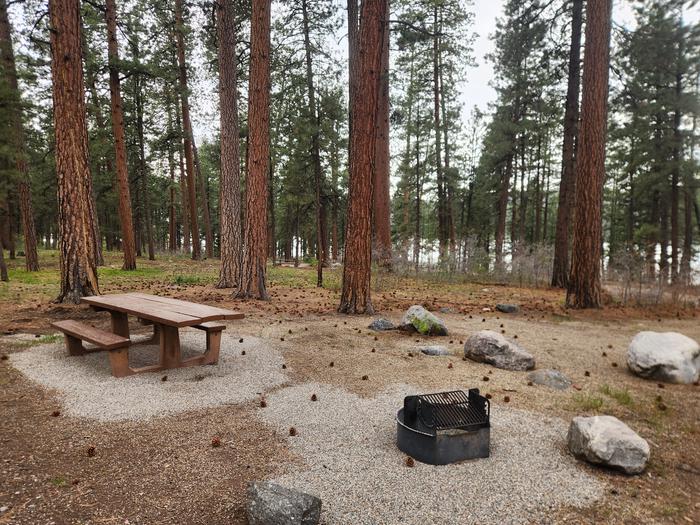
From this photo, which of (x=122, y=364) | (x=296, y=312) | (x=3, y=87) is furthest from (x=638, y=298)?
(x=3, y=87)

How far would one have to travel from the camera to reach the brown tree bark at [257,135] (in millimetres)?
8688

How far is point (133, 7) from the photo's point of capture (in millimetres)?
14250

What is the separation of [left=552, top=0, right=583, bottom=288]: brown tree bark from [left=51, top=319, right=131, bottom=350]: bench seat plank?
42.9ft

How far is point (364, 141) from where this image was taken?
25.2 feet

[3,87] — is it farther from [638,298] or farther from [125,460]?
[638,298]

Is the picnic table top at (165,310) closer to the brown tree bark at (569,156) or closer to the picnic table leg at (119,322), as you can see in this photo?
the picnic table leg at (119,322)

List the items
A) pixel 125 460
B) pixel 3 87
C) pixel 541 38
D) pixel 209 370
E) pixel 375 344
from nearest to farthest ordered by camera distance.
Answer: pixel 125 460 < pixel 209 370 < pixel 375 344 < pixel 3 87 < pixel 541 38

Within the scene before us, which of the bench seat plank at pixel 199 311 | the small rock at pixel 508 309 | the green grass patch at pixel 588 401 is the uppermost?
the bench seat plank at pixel 199 311

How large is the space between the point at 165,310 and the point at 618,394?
16.9ft

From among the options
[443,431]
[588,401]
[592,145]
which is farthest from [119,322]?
[592,145]

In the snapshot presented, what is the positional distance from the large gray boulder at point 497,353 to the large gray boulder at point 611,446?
221 cm

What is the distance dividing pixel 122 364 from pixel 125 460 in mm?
1947

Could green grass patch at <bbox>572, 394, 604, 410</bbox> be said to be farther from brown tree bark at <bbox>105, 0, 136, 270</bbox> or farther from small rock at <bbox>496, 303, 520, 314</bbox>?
brown tree bark at <bbox>105, 0, 136, 270</bbox>

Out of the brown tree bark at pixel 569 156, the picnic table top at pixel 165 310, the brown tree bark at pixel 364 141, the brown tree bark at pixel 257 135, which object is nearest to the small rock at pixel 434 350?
the brown tree bark at pixel 364 141
